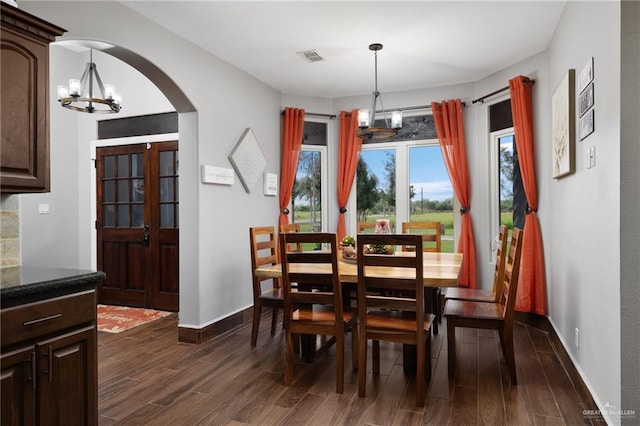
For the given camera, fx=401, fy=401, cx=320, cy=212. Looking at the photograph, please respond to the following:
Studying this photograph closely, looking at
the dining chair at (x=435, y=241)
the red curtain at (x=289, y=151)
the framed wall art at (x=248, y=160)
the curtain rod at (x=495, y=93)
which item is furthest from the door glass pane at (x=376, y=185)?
the framed wall art at (x=248, y=160)

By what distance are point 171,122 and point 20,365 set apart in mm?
3733

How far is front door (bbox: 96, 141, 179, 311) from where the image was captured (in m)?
4.82

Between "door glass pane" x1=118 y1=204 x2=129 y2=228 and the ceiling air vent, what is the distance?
2903 millimetres

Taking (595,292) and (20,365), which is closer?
(20,365)

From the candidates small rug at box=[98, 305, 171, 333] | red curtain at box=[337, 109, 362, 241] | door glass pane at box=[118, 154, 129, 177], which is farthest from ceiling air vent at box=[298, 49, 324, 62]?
small rug at box=[98, 305, 171, 333]

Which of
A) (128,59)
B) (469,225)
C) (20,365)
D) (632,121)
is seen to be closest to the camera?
(20,365)

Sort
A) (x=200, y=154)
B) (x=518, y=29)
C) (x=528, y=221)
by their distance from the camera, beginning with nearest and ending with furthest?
(x=518, y=29) → (x=200, y=154) → (x=528, y=221)

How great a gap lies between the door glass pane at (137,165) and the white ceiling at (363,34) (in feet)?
5.85

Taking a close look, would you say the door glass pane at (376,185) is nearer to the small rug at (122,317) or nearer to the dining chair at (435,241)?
the dining chair at (435,241)

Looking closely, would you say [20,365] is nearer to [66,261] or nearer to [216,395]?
[216,395]

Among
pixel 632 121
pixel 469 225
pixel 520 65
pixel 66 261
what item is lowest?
pixel 66 261

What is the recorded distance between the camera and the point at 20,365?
1.57m

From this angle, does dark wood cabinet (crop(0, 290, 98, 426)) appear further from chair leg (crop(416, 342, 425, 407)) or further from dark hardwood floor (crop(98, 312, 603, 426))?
chair leg (crop(416, 342, 425, 407))

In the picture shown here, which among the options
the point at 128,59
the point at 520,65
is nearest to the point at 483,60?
the point at 520,65
